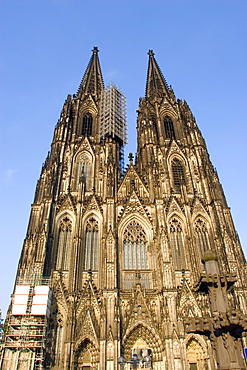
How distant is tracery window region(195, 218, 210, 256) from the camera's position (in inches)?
881

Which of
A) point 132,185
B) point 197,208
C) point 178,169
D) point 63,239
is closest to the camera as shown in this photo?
point 63,239

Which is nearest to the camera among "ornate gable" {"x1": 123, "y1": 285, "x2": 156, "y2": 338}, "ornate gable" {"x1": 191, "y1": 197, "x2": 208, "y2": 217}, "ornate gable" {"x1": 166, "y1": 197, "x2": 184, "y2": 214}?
"ornate gable" {"x1": 123, "y1": 285, "x2": 156, "y2": 338}

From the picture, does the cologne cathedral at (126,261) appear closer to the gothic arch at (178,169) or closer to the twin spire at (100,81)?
the gothic arch at (178,169)

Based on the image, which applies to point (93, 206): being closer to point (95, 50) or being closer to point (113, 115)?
point (113, 115)

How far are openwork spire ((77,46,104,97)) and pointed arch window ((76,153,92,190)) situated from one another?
10355 millimetres

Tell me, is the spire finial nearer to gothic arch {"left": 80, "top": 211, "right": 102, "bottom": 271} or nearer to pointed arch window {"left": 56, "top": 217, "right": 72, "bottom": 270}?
gothic arch {"left": 80, "top": 211, "right": 102, "bottom": 271}

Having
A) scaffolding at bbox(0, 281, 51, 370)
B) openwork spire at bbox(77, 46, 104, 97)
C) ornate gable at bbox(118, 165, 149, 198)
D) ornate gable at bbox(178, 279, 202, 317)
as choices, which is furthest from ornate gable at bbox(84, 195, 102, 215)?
openwork spire at bbox(77, 46, 104, 97)

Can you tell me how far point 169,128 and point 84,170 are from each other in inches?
405

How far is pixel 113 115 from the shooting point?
31609mm

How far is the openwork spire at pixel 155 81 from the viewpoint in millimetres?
35362

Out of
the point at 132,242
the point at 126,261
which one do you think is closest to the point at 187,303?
the point at 126,261

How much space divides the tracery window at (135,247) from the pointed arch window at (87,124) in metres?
11.4

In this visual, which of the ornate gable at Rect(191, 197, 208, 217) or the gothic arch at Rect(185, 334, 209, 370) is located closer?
the gothic arch at Rect(185, 334, 209, 370)

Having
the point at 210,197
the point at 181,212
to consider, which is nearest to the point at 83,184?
the point at 181,212
